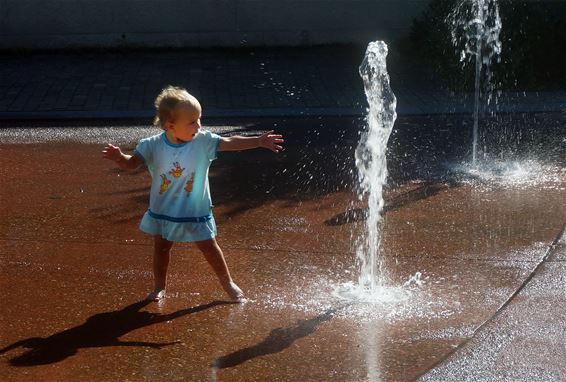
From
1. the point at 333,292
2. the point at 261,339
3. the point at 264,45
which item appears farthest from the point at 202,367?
the point at 264,45

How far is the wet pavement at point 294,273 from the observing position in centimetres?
480

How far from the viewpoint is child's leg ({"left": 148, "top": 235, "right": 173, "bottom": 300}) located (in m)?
5.53

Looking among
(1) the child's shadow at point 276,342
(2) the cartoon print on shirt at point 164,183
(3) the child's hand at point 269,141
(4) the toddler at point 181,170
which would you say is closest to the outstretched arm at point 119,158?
(4) the toddler at point 181,170

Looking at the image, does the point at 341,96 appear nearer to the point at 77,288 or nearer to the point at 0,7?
the point at 0,7

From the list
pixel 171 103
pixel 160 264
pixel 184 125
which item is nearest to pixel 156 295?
pixel 160 264

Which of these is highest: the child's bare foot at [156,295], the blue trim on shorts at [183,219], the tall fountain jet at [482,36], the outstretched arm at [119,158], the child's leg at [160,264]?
the tall fountain jet at [482,36]

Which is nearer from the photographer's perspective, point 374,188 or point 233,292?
point 233,292

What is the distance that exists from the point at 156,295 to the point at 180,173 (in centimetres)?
72

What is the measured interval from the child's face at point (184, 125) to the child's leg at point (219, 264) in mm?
575

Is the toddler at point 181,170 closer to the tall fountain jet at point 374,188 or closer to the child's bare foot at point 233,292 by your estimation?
the child's bare foot at point 233,292

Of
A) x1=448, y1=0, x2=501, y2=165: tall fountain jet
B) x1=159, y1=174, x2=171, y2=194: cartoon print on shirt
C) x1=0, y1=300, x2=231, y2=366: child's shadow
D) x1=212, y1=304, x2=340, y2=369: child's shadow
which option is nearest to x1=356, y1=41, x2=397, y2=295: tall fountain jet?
x1=212, y1=304, x2=340, y2=369: child's shadow

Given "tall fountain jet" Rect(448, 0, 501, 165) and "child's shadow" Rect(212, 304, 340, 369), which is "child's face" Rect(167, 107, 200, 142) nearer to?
"child's shadow" Rect(212, 304, 340, 369)

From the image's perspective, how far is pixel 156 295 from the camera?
559 cm

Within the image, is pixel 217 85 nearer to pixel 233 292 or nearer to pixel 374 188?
pixel 374 188
